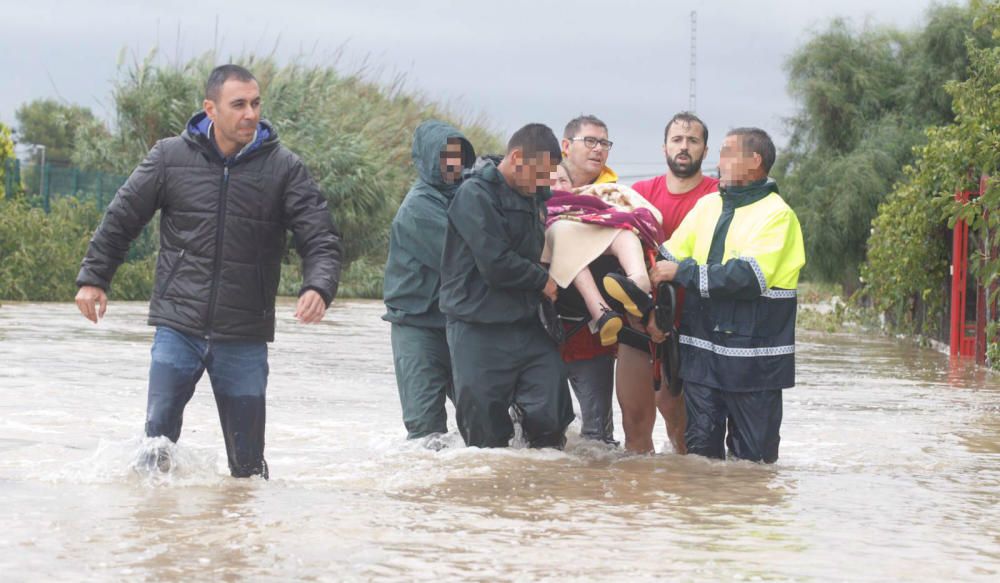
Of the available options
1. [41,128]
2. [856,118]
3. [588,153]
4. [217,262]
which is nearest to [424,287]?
[588,153]

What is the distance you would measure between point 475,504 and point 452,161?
2.22 m

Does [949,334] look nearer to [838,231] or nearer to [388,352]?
[388,352]

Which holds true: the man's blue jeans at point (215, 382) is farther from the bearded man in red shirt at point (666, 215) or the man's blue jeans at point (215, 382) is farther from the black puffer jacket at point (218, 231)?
the bearded man in red shirt at point (666, 215)

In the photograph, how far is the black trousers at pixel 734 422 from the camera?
24.7 ft

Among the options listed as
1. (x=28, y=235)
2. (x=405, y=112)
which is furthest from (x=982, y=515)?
(x=405, y=112)

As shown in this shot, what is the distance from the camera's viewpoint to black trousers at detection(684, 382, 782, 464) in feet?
24.7

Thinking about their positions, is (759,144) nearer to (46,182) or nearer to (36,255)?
(36,255)

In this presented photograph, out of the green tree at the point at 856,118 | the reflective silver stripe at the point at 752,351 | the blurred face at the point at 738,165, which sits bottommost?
the reflective silver stripe at the point at 752,351

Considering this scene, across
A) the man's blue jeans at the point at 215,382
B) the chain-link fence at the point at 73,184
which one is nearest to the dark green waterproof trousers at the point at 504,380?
the man's blue jeans at the point at 215,382

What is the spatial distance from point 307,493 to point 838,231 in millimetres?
22210

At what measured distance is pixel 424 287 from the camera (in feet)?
26.2


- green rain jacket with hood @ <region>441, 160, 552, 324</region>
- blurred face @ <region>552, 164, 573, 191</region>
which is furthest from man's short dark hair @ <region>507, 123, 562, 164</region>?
blurred face @ <region>552, 164, 573, 191</region>

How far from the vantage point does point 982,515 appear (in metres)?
6.56

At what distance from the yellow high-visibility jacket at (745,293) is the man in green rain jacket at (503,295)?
69 centimetres
